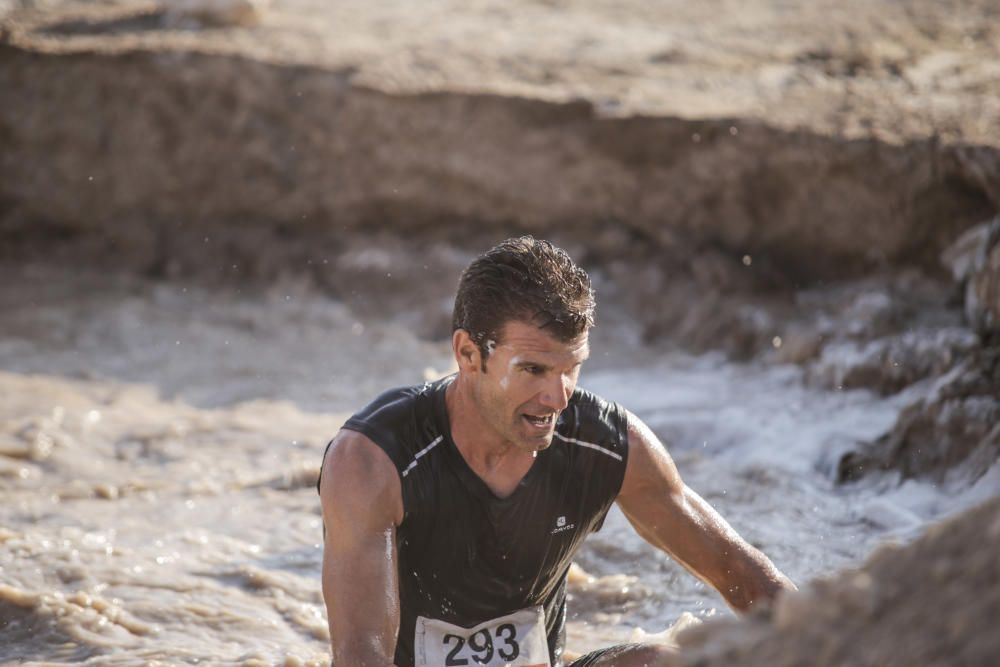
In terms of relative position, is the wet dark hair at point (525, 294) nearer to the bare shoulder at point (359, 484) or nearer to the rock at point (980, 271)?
the bare shoulder at point (359, 484)

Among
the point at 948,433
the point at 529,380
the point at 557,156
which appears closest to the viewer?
the point at 529,380

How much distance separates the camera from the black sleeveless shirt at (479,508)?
9.80ft

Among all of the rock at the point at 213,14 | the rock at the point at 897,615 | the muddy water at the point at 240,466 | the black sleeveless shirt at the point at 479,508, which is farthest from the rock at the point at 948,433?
the rock at the point at 213,14

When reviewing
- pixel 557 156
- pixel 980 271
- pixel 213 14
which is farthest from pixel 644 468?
pixel 213 14

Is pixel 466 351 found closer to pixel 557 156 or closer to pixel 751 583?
pixel 751 583

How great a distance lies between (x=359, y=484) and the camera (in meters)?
2.86

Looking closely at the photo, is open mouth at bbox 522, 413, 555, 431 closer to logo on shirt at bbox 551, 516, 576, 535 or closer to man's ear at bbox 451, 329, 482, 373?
man's ear at bbox 451, 329, 482, 373

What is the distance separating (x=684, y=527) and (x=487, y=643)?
0.57m

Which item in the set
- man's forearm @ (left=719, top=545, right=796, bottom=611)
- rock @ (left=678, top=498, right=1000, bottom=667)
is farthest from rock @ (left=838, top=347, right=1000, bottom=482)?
rock @ (left=678, top=498, right=1000, bottom=667)

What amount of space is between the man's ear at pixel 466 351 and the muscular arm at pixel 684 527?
0.47 meters

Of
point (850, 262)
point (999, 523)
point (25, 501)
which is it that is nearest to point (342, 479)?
point (999, 523)

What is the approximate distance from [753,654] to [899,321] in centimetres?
450

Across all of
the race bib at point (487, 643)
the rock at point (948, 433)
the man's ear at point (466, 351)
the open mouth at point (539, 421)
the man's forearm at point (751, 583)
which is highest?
the rock at point (948, 433)

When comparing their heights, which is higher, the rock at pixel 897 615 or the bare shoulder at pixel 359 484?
the bare shoulder at pixel 359 484
